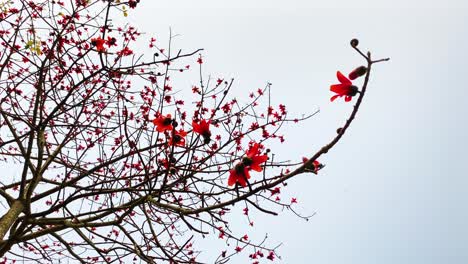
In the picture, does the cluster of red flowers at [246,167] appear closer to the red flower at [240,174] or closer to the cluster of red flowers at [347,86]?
the red flower at [240,174]

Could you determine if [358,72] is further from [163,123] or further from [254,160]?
[163,123]

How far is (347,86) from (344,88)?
13 millimetres

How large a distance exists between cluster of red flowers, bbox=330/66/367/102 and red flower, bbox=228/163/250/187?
451 millimetres

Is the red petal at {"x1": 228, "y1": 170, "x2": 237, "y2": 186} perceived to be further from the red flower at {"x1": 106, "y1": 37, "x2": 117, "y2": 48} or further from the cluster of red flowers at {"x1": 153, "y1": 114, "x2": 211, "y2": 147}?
the red flower at {"x1": 106, "y1": 37, "x2": 117, "y2": 48}

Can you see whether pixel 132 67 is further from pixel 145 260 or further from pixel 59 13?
pixel 145 260

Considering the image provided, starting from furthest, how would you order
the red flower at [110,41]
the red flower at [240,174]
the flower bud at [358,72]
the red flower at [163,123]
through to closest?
the red flower at [110,41], the red flower at [163,123], the red flower at [240,174], the flower bud at [358,72]

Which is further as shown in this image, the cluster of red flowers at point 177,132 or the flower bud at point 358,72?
the cluster of red flowers at point 177,132

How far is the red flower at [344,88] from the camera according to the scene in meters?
1.23

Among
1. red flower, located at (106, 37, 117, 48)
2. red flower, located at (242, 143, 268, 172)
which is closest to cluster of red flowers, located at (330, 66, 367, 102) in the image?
red flower, located at (242, 143, 268, 172)

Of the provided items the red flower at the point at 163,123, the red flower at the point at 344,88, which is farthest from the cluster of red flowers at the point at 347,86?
the red flower at the point at 163,123

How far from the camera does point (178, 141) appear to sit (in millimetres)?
1631

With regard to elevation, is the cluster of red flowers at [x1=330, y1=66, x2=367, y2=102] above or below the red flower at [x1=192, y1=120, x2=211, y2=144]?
below

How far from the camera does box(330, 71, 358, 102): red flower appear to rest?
123cm

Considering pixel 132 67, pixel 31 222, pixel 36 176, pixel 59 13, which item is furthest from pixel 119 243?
pixel 59 13
